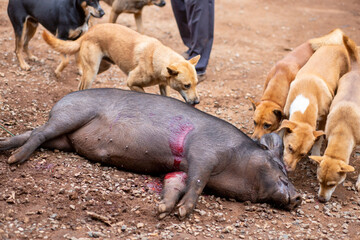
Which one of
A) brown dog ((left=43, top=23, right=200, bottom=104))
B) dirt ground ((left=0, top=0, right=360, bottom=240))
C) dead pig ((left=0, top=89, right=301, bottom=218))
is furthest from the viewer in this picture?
brown dog ((left=43, top=23, right=200, bottom=104))

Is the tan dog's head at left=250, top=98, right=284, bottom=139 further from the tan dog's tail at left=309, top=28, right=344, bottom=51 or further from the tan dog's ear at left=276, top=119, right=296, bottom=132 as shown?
the tan dog's tail at left=309, top=28, right=344, bottom=51

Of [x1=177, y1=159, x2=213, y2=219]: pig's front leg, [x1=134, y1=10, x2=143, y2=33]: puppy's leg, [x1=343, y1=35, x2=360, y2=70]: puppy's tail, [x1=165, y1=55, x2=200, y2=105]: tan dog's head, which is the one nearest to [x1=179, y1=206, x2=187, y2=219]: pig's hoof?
[x1=177, y1=159, x2=213, y2=219]: pig's front leg

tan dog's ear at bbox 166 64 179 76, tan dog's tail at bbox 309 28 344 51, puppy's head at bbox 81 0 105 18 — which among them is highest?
tan dog's tail at bbox 309 28 344 51

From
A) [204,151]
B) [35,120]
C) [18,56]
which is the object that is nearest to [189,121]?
[204,151]

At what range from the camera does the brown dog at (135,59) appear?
5.84m

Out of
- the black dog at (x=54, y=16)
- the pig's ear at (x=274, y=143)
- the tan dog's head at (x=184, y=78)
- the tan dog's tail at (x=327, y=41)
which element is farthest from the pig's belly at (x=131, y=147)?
the tan dog's tail at (x=327, y=41)

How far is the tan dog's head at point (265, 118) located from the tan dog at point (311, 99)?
15cm

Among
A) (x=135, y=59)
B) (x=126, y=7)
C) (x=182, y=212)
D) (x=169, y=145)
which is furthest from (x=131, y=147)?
(x=126, y=7)

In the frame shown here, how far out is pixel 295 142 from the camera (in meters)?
4.73

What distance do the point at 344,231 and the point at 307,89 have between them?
6.49 feet

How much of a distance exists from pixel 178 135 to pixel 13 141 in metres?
1.69

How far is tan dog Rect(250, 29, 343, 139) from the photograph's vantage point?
17.8 feet

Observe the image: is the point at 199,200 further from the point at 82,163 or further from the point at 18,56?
the point at 18,56

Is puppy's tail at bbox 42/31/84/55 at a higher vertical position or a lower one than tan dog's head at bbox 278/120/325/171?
higher
